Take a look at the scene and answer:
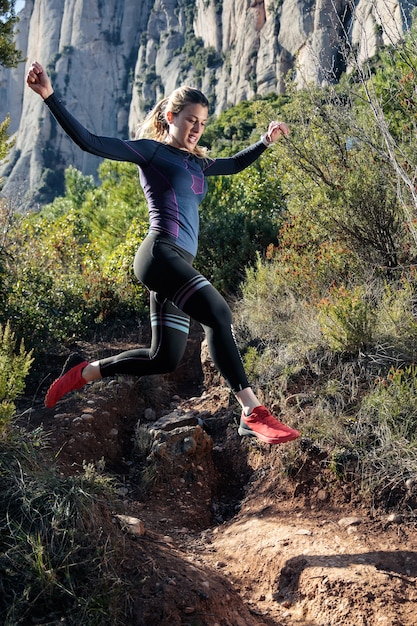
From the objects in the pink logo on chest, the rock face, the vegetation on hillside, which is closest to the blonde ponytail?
the pink logo on chest

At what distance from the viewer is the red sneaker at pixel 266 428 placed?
2.65 meters

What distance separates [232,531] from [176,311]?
1.35 m

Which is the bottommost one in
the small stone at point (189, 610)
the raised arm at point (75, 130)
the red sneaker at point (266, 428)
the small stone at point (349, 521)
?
the small stone at point (189, 610)

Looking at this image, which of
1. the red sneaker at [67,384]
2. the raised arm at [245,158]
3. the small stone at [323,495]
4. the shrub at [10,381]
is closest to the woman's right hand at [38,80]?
the raised arm at [245,158]

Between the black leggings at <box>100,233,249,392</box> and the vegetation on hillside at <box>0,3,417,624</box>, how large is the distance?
701 mm

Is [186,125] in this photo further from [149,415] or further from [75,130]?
[149,415]

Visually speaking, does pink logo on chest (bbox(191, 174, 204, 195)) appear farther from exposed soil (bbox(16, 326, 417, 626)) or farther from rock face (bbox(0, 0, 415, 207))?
rock face (bbox(0, 0, 415, 207))

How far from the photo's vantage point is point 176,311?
3057mm

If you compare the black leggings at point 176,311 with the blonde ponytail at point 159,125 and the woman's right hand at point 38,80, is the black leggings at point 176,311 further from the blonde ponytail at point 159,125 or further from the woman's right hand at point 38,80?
the woman's right hand at point 38,80

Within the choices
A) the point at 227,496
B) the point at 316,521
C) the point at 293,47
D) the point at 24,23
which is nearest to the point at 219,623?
the point at 316,521

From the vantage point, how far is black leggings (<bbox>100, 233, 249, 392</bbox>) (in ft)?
9.27

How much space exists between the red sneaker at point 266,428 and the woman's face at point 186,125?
1.50 meters

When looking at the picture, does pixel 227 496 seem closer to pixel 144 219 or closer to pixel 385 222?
pixel 385 222

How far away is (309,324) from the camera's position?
4500mm
